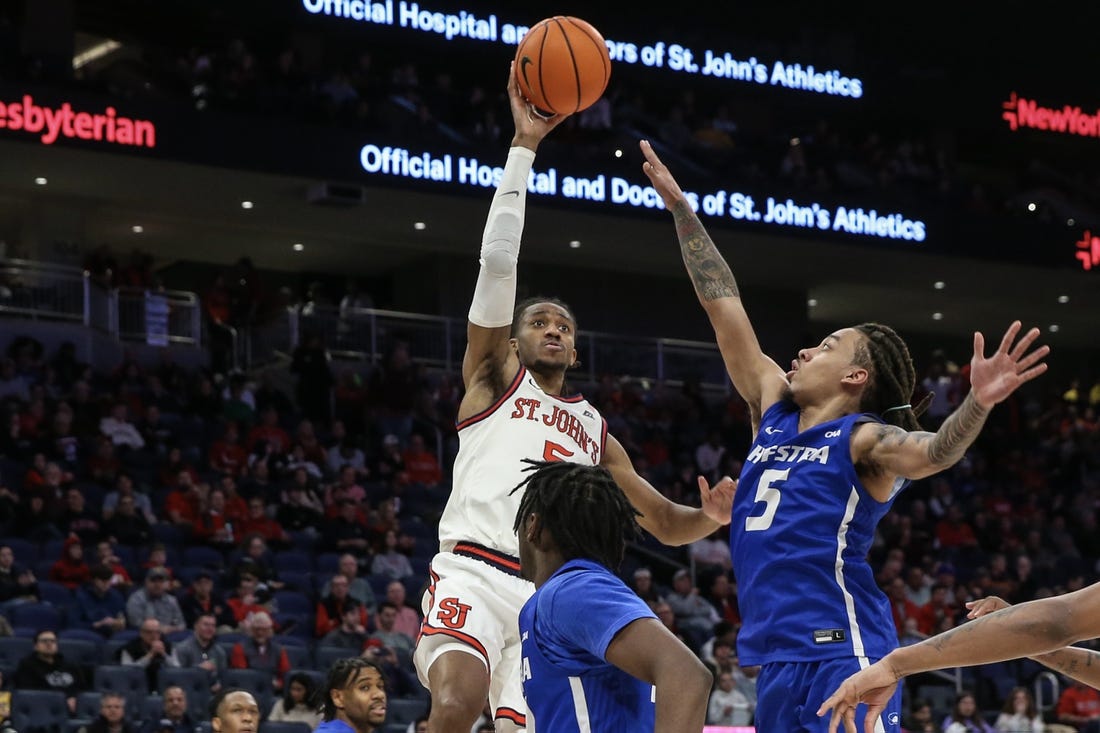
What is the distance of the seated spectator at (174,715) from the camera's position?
11180mm

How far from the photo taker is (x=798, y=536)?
462 cm

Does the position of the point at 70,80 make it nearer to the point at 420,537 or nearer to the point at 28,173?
the point at 28,173

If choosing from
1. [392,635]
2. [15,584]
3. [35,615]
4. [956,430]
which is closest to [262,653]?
[392,635]

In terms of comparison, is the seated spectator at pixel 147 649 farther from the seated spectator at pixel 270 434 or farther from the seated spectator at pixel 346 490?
the seated spectator at pixel 270 434

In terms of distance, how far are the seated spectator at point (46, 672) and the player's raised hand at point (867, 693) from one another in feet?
28.2

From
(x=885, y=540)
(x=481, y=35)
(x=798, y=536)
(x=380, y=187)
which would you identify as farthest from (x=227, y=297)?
(x=798, y=536)

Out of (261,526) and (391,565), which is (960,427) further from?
(261,526)

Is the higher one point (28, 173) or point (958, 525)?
point (28, 173)

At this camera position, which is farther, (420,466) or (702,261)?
(420,466)

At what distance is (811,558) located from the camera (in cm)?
459

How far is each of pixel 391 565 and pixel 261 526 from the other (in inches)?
51.6

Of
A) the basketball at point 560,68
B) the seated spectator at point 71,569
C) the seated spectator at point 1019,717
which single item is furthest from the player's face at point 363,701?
the seated spectator at point 1019,717

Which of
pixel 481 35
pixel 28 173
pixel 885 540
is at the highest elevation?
pixel 481 35

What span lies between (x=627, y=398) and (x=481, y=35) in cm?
512
